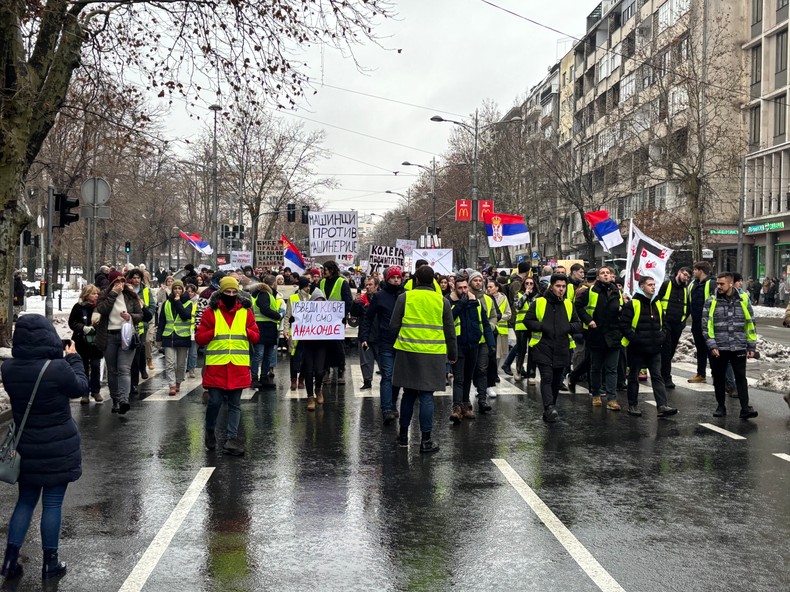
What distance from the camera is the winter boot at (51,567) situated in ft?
17.1

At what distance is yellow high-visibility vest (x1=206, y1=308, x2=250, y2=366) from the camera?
28.8 feet

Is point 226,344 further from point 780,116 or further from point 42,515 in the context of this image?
point 780,116

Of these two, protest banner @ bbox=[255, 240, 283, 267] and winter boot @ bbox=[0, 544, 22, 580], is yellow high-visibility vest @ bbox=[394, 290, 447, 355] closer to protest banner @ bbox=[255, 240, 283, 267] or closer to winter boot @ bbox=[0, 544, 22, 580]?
winter boot @ bbox=[0, 544, 22, 580]

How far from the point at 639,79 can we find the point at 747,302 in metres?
42.8

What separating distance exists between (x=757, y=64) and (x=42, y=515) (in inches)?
1930

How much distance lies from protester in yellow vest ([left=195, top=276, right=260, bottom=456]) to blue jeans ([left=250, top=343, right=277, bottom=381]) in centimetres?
464

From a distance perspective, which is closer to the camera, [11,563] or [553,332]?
[11,563]

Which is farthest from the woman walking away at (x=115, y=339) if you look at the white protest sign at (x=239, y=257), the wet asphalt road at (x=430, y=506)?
the white protest sign at (x=239, y=257)

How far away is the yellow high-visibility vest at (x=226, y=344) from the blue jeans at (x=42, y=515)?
341cm

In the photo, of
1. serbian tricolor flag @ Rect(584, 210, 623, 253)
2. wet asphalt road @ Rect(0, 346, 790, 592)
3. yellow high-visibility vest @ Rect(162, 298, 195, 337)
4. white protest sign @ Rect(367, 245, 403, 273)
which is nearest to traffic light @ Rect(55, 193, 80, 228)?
yellow high-visibility vest @ Rect(162, 298, 195, 337)

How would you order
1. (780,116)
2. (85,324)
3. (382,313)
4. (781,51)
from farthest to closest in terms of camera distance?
(780,116)
(781,51)
(85,324)
(382,313)

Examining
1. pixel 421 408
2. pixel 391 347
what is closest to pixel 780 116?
pixel 391 347

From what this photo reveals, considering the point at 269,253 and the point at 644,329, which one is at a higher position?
the point at 269,253

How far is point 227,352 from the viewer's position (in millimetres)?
8781
